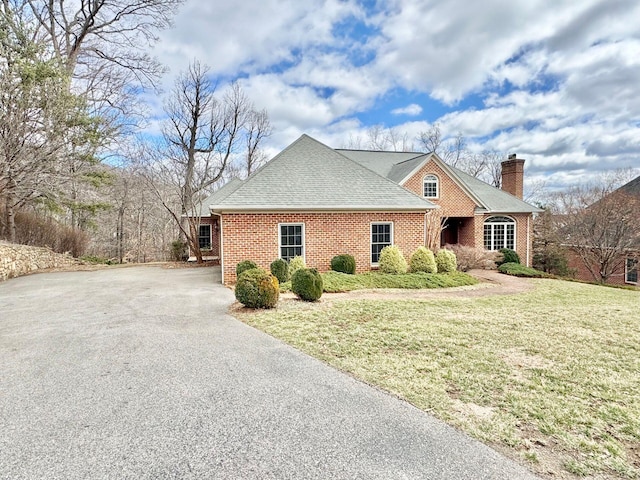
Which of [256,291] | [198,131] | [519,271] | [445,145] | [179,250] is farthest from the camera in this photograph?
[445,145]

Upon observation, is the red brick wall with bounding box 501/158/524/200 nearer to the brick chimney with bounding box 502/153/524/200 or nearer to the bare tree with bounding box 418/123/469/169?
the brick chimney with bounding box 502/153/524/200

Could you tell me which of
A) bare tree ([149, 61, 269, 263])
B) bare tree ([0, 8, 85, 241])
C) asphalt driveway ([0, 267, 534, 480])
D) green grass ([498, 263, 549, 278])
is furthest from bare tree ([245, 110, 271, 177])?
asphalt driveway ([0, 267, 534, 480])

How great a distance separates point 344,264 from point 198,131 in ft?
60.0

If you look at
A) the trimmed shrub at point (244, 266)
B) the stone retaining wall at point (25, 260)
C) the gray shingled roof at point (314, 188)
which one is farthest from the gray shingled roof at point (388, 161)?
the stone retaining wall at point (25, 260)

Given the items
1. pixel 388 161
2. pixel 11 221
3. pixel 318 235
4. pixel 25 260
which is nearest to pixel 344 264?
pixel 318 235

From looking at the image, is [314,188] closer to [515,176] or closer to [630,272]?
[515,176]

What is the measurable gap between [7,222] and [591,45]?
26.1 meters

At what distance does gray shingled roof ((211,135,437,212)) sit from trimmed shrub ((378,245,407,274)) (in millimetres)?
1629

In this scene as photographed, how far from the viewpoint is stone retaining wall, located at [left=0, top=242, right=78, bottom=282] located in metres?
13.5

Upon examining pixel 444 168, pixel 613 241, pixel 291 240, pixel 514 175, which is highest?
pixel 514 175

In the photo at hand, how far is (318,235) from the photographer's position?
13.2 m

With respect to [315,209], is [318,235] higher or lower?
lower

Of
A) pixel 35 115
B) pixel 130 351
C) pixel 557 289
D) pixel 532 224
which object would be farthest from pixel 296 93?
pixel 130 351

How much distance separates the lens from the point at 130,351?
5.23 meters
